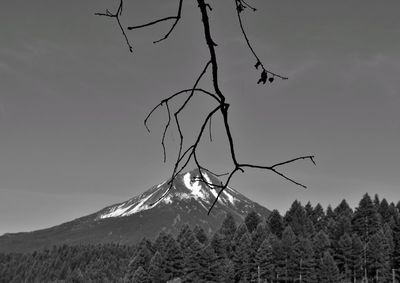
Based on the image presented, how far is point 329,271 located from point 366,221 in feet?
86.2

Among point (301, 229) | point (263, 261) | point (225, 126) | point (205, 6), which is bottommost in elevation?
point (225, 126)

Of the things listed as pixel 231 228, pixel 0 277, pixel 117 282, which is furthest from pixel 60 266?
pixel 231 228

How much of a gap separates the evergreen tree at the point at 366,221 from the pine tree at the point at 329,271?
2387 cm

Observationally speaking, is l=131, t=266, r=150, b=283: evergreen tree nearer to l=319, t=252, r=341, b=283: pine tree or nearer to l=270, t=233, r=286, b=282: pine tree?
l=270, t=233, r=286, b=282: pine tree

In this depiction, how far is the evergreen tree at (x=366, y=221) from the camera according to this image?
89.9 metres

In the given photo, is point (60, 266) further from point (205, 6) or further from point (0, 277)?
point (205, 6)

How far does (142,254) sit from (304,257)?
2487cm

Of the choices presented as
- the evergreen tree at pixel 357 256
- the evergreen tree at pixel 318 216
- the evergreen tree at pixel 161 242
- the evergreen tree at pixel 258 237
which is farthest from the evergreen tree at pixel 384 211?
the evergreen tree at pixel 161 242

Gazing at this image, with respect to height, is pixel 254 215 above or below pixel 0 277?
above

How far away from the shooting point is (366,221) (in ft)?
297

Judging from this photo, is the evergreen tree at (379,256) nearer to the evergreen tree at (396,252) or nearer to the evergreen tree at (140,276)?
the evergreen tree at (396,252)

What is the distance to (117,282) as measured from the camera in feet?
429

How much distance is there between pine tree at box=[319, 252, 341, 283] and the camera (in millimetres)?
67500

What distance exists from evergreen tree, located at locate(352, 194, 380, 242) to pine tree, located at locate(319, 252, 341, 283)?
78.3ft
